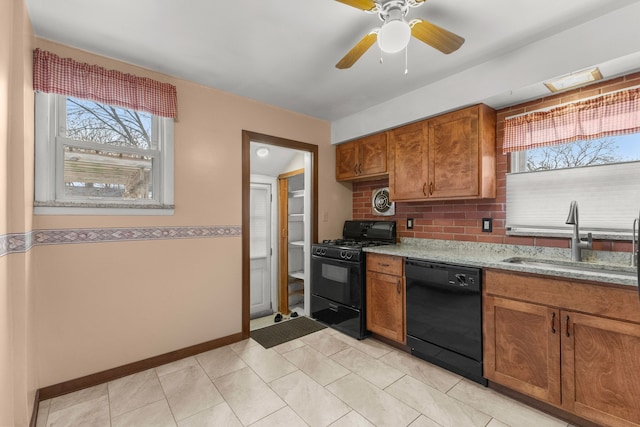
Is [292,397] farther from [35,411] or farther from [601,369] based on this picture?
[601,369]

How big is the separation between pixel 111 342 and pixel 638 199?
3.87 meters

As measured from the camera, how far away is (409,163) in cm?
293

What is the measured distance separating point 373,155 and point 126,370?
3019 mm

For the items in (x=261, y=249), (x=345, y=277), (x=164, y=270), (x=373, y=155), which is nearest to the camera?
(x=164, y=270)

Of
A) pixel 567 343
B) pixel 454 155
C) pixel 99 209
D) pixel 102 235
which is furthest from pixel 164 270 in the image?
pixel 567 343

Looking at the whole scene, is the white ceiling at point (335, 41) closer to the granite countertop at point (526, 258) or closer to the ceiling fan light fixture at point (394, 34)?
the ceiling fan light fixture at point (394, 34)

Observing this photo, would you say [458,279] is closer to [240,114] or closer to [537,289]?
[537,289]

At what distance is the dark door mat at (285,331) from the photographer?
2.90 metres

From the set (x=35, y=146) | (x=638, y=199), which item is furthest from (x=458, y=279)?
(x=35, y=146)

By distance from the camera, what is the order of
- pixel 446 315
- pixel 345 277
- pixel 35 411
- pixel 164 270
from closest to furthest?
pixel 35 411 → pixel 446 315 → pixel 164 270 → pixel 345 277

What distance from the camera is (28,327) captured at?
171 cm

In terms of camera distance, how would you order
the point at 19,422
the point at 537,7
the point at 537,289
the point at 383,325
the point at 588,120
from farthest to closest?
the point at 383,325
the point at 588,120
the point at 537,289
the point at 537,7
the point at 19,422

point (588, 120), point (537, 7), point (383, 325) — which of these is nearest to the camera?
point (537, 7)

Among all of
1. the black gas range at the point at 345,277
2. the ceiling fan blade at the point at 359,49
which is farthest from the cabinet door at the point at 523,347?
the ceiling fan blade at the point at 359,49
